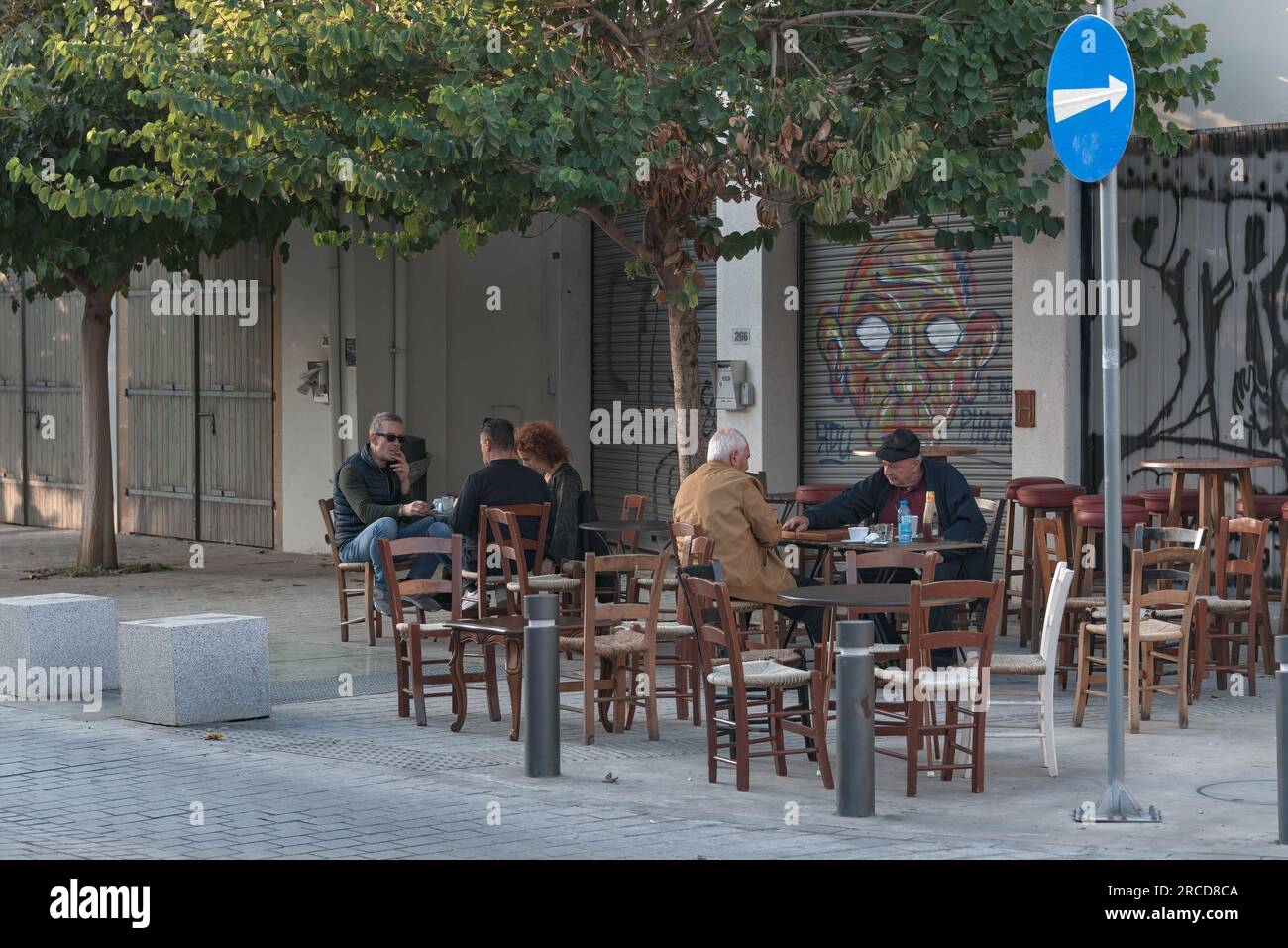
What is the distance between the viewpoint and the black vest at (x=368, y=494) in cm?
1305

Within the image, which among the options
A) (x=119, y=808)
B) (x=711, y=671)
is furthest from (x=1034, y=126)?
(x=119, y=808)

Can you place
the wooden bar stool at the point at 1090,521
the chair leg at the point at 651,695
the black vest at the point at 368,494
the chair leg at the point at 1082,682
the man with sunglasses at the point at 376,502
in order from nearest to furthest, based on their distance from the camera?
the chair leg at the point at 651,695 → the chair leg at the point at 1082,682 → the wooden bar stool at the point at 1090,521 → the man with sunglasses at the point at 376,502 → the black vest at the point at 368,494

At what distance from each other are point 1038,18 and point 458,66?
11.8 feet

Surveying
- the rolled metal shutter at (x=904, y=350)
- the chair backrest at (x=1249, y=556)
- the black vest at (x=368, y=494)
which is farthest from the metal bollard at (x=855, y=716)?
the rolled metal shutter at (x=904, y=350)

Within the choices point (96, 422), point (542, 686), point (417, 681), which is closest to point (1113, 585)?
point (542, 686)

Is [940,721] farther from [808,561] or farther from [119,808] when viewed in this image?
[808,561]

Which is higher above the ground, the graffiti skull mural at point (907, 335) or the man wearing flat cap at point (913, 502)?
the graffiti skull mural at point (907, 335)

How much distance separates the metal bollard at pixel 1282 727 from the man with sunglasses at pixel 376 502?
273 inches

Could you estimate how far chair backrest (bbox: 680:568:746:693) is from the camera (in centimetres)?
793

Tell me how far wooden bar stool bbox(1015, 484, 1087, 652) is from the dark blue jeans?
3.73m

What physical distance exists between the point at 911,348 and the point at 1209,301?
8.68 ft

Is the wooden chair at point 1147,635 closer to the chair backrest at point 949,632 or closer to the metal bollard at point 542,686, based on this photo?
the chair backrest at point 949,632

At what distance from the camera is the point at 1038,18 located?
11.9 metres
